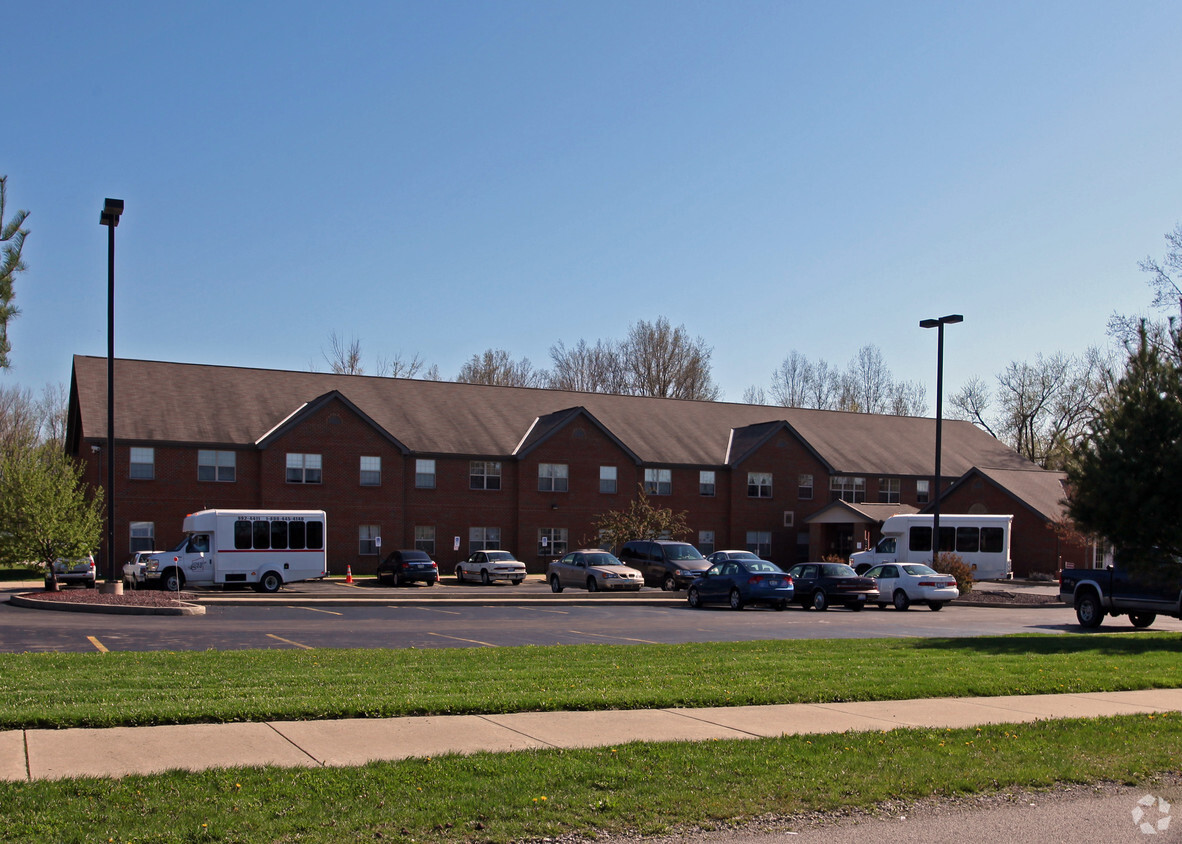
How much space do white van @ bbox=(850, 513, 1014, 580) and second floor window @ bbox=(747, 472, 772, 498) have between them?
34.2 ft

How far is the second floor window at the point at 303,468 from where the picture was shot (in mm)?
46375

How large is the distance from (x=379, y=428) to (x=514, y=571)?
9980 mm

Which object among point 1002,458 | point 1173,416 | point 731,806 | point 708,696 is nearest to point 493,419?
point 1002,458

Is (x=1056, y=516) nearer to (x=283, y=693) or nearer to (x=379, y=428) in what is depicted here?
(x=379, y=428)

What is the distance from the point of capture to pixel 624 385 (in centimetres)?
8444

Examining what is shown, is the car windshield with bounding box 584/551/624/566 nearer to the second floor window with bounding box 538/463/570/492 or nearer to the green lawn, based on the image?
the second floor window with bounding box 538/463/570/492

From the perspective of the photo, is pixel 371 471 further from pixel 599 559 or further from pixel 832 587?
pixel 832 587

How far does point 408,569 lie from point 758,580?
49.5 ft

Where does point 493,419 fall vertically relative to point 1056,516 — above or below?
above

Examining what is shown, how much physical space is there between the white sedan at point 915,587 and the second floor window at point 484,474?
73.1 feet

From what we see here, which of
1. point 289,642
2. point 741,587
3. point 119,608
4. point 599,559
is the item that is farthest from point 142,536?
point 289,642

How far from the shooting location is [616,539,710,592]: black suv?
37.8 metres

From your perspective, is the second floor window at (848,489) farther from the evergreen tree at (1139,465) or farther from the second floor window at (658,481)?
the evergreen tree at (1139,465)

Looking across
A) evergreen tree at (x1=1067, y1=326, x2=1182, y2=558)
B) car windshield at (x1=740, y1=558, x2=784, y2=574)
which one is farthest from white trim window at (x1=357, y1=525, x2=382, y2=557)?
evergreen tree at (x1=1067, y1=326, x2=1182, y2=558)
